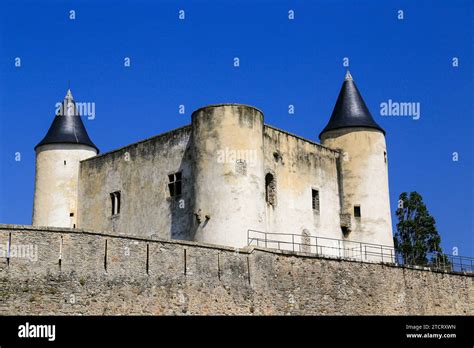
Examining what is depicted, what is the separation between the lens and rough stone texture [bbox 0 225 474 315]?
70.8 feet

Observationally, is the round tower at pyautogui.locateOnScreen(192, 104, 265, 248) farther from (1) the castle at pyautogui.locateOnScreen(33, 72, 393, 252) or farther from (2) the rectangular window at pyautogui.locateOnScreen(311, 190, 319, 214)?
(2) the rectangular window at pyautogui.locateOnScreen(311, 190, 319, 214)

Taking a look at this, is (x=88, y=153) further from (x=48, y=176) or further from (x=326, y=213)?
(x=326, y=213)

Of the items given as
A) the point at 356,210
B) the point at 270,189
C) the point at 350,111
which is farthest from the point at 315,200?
the point at 350,111

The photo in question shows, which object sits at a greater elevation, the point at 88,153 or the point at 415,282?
the point at 88,153

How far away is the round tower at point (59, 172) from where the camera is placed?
38594 millimetres

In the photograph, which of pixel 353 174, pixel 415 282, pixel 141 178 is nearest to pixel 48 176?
pixel 141 178

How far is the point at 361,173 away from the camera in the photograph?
37875mm

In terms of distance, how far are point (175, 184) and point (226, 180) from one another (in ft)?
12.3
